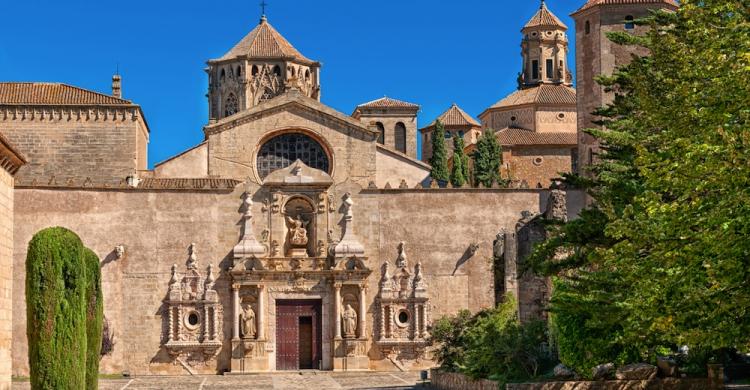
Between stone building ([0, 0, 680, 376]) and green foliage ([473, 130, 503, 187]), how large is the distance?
2356 centimetres

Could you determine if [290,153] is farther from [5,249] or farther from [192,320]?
[5,249]

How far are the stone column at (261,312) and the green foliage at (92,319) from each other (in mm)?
14506

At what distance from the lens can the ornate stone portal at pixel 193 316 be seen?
42.5 m

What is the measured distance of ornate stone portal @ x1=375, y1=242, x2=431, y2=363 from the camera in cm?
4325

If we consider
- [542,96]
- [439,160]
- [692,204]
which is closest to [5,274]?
Result: [692,204]

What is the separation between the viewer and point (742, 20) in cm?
1955

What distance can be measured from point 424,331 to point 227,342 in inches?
244

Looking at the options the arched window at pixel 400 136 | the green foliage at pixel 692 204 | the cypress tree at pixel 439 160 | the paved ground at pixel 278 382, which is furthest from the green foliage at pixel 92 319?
the arched window at pixel 400 136

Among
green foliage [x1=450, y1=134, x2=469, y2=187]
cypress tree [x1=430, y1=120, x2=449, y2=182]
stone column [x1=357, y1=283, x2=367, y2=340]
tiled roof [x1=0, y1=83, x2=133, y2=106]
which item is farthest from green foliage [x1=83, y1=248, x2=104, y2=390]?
cypress tree [x1=430, y1=120, x2=449, y2=182]

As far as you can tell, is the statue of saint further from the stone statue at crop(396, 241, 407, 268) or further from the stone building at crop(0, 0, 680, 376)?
the stone statue at crop(396, 241, 407, 268)

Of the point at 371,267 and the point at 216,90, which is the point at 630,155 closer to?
the point at 371,267

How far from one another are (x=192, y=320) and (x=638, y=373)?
66.7ft

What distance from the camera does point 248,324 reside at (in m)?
42.8

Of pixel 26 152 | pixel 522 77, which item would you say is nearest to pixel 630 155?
pixel 26 152
